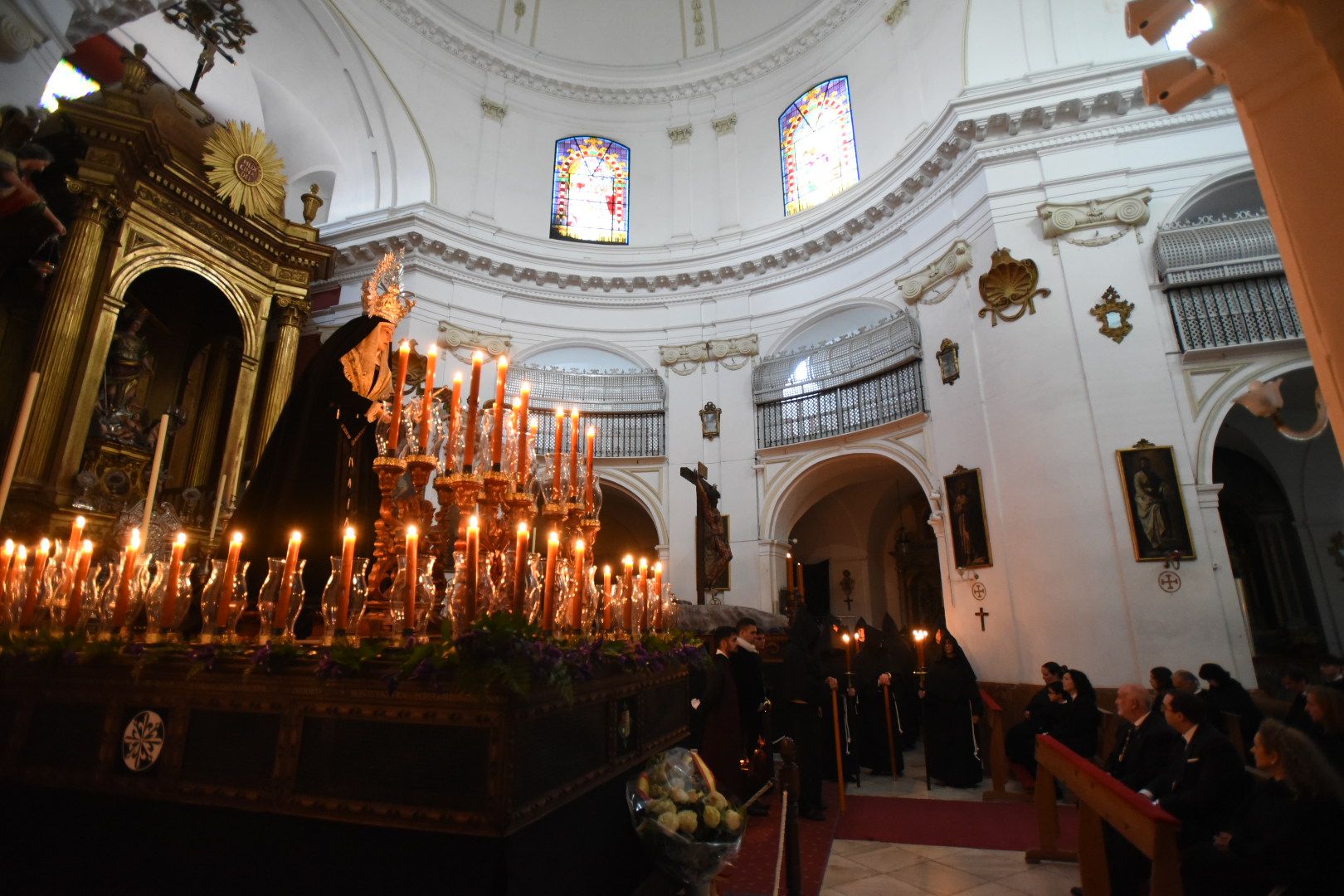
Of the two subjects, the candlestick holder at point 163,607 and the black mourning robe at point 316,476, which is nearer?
the candlestick holder at point 163,607

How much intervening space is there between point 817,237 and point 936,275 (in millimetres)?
2678

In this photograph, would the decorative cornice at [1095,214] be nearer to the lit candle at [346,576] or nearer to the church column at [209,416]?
the lit candle at [346,576]

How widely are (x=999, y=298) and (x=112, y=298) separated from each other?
1188cm

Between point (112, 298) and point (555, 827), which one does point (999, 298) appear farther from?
point (112, 298)

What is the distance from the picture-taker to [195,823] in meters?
2.36

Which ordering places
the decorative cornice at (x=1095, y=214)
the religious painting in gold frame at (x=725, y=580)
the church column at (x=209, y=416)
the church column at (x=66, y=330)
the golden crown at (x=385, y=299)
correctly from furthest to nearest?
the religious painting in gold frame at (x=725, y=580) < the church column at (x=209, y=416) < the decorative cornice at (x=1095, y=214) < the church column at (x=66, y=330) < the golden crown at (x=385, y=299)

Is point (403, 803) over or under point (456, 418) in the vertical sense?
under

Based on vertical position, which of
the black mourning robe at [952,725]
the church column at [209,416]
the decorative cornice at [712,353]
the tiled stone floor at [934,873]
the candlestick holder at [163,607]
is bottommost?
the tiled stone floor at [934,873]

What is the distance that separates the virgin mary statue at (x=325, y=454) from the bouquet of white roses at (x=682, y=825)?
2.08 meters

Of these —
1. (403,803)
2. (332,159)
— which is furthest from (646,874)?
(332,159)

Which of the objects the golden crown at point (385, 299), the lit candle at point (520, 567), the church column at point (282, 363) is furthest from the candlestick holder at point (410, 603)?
the church column at point (282, 363)

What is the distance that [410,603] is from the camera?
8.48 ft

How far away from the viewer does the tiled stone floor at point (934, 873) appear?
4.16m

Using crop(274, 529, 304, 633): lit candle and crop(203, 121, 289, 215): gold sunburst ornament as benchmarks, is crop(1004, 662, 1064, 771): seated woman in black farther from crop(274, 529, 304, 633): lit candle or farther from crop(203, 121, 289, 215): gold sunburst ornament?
crop(203, 121, 289, 215): gold sunburst ornament
